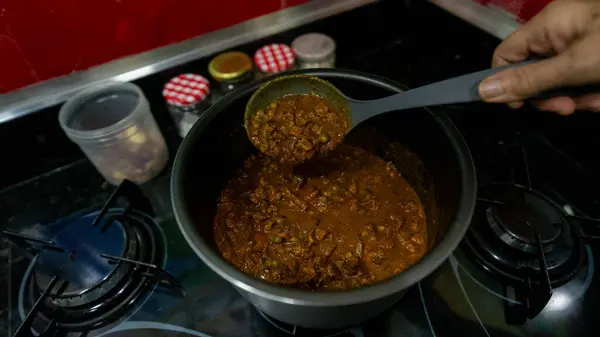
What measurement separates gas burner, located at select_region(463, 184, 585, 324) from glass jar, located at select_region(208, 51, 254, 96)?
953 mm

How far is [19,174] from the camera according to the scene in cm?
159

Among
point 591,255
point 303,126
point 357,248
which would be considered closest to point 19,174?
point 303,126

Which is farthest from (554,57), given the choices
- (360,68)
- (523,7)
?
(360,68)

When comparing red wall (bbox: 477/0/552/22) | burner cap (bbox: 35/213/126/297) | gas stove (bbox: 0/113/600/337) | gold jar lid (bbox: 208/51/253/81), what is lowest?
gas stove (bbox: 0/113/600/337)

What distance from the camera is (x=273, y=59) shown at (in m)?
1.62

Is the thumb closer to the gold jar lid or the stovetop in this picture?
the stovetop

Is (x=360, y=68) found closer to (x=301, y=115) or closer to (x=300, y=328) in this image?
(x=301, y=115)

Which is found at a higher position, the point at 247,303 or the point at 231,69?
the point at 231,69

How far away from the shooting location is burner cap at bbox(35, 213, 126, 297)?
4.00 feet

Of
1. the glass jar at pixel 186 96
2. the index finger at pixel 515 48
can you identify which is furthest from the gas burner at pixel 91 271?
the index finger at pixel 515 48

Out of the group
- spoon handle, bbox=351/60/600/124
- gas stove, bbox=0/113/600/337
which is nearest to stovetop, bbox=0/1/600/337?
gas stove, bbox=0/113/600/337

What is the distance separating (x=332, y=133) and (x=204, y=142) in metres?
0.39

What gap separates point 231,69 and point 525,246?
1.17m

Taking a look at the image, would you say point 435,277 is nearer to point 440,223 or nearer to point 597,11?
point 440,223
